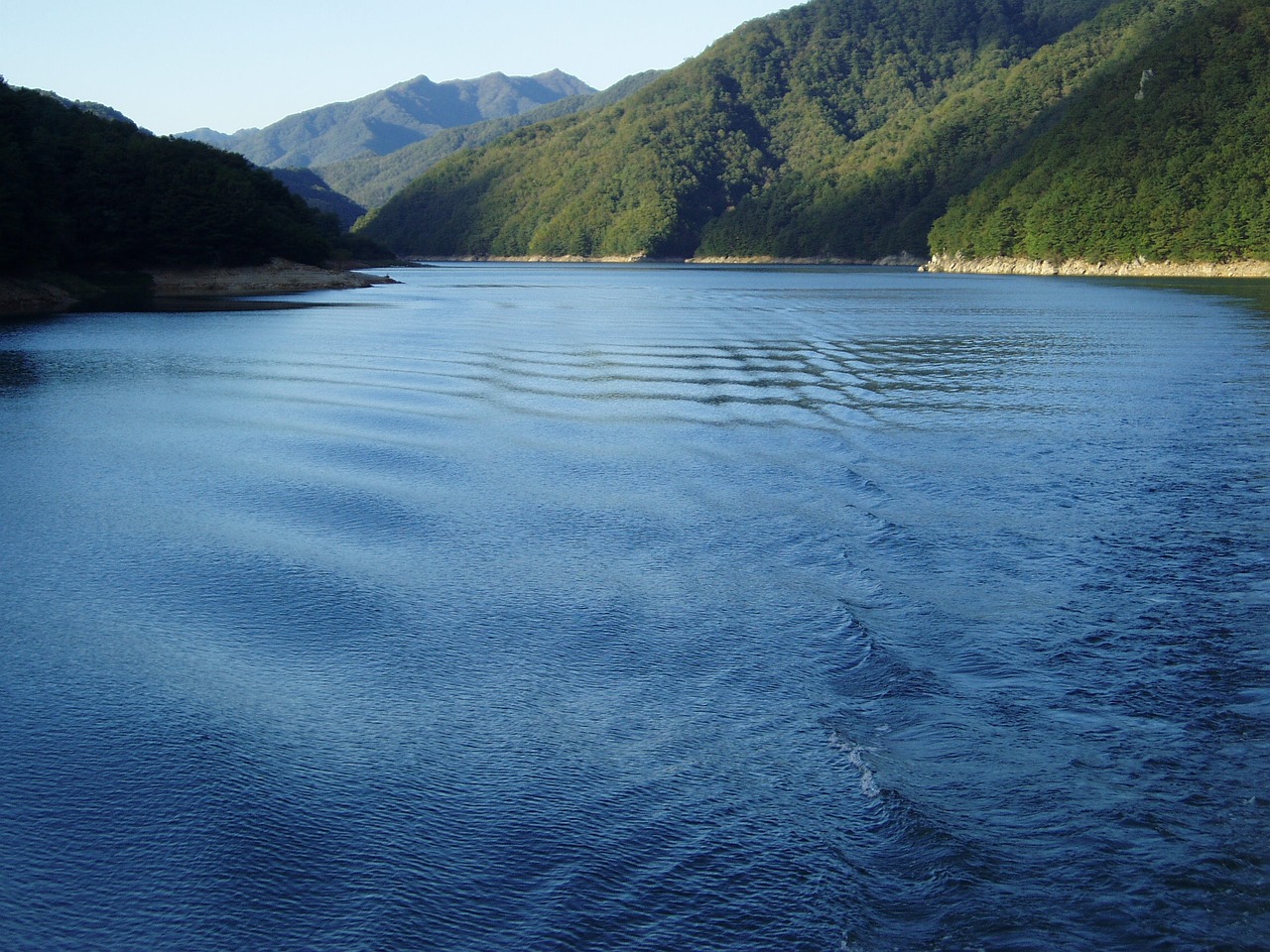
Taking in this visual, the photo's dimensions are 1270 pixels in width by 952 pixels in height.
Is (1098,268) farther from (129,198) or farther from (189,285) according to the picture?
(129,198)

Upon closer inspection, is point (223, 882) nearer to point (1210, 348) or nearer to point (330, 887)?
point (330, 887)

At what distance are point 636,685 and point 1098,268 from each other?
127802 millimetres

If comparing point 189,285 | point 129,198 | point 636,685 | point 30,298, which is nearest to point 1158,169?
point 189,285

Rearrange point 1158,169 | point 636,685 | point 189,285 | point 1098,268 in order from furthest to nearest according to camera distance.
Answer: point 1158,169
point 1098,268
point 189,285
point 636,685

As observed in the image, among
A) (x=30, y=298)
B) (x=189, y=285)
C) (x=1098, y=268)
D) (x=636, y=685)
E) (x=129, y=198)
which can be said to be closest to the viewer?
(x=636, y=685)

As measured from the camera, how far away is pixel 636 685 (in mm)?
9344

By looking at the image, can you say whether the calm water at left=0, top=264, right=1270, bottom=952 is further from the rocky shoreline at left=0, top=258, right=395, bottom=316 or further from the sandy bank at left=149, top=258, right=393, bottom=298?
the sandy bank at left=149, top=258, right=393, bottom=298

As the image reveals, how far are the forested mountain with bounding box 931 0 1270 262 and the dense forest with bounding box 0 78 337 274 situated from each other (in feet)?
284

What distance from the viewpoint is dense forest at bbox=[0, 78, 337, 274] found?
2635 inches

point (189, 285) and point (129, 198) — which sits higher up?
point (129, 198)

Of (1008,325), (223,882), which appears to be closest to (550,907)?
(223,882)

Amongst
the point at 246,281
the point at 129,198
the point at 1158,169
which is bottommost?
the point at 246,281

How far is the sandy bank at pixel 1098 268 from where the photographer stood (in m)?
106

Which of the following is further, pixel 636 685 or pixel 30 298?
pixel 30 298
